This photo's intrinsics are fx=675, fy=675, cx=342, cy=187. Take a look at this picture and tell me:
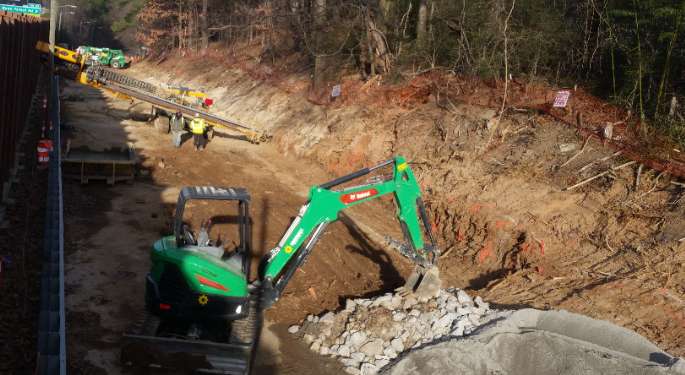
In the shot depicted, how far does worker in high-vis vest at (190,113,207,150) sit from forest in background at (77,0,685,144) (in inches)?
273

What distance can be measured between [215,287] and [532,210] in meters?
9.33

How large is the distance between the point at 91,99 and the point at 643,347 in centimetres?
3281

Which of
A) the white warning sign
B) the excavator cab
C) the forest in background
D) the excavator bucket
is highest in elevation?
the forest in background

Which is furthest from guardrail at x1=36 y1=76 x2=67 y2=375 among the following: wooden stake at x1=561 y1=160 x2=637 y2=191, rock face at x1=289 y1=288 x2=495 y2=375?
wooden stake at x1=561 y1=160 x2=637 y2=191

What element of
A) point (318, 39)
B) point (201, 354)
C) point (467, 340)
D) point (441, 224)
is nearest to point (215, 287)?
point (201, 354)

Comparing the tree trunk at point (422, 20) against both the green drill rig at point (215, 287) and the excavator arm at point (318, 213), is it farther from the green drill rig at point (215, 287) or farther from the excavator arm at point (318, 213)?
the green drill rig at point (215, 287)

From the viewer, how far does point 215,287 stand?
29.7ft

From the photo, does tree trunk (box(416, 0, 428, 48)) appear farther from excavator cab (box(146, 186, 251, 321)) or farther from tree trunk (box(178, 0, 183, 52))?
tree trunk (box(178, 0, 183, 52))

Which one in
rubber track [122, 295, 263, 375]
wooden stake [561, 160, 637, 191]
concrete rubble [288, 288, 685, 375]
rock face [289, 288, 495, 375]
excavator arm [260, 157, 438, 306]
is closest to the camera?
rubber track [122, 295, 263, 375]

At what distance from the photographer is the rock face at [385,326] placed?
10172 mm

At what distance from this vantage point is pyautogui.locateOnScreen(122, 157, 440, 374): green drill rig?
8688mm

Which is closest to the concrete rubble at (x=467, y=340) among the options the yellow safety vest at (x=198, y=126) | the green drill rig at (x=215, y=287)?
the green drill rig at (x=215, y=287)

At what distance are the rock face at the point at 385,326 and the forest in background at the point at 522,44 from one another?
8985mm

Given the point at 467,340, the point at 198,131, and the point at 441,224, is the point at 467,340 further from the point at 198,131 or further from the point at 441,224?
the point at 198,131
